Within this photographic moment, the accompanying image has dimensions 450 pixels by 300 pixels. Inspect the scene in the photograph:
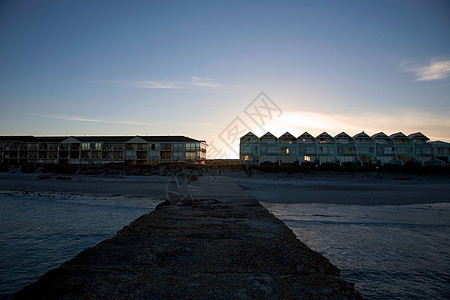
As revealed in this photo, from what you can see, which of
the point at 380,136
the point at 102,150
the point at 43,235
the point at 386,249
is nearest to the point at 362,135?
the point at 380,136

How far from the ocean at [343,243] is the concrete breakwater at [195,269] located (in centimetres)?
131

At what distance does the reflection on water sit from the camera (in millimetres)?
4176

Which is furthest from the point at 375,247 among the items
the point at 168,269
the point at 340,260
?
the point at 168,269

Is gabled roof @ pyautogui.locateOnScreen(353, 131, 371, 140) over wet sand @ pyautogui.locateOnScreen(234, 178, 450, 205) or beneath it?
over

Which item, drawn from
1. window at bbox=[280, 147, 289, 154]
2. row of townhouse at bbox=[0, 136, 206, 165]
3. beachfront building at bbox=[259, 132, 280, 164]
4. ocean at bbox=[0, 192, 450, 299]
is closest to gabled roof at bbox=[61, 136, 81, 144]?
row of townhouse at bbox=[0, 136, 206, 165]

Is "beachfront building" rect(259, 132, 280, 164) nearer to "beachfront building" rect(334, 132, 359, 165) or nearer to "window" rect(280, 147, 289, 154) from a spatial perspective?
"window" rect(280, 147, 289, 154)

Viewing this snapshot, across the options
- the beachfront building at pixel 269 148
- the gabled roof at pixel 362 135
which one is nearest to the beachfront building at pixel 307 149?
the beachfront building at pixel 269 148

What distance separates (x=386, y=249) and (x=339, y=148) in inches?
2378

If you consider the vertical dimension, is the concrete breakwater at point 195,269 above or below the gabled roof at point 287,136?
below

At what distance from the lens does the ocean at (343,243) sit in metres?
4.31

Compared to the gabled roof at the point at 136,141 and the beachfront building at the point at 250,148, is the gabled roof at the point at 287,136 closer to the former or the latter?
the beachfront building at the point at 250,148

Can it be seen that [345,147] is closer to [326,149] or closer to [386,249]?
[326,149]

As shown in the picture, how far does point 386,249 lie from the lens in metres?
6.00

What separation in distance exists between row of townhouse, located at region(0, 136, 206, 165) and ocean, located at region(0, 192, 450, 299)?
5520cm
